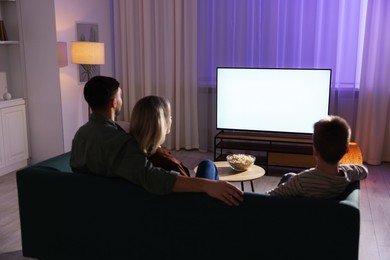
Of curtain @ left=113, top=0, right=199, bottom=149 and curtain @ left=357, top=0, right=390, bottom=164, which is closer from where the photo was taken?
curtain @ left=357, top=0, right=390, bottom=164

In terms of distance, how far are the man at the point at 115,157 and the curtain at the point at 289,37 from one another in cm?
331

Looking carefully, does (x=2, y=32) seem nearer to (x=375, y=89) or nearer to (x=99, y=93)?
(x=99, y=93)

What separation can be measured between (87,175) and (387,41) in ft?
13.1

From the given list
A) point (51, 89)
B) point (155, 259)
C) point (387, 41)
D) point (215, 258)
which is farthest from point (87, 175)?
point (387, 41)

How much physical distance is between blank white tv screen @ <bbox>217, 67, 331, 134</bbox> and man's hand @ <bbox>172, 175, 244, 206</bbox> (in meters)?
3.10

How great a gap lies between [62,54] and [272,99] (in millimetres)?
2417

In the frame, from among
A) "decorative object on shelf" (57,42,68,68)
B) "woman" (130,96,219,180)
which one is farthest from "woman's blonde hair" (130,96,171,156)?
"decorative object on shelf" (57,42,68,68)

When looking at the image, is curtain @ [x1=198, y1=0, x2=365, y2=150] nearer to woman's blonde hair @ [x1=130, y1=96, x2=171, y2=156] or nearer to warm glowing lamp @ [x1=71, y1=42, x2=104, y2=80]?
warm glowing lamp @ [x1=71, y1=42, x2=104, y2=80]

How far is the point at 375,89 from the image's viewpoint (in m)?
5.07

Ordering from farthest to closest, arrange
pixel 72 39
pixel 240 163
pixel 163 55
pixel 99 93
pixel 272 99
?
pixel 163 55 < pixel 72 39 < pixel 272 99 < pixel 240 163 < pixel 99 93

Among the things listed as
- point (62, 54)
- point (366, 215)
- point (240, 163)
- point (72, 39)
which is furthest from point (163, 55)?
point (366, 215)

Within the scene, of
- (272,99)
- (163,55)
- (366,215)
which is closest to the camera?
(366,215)

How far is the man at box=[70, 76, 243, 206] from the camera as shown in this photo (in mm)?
2031

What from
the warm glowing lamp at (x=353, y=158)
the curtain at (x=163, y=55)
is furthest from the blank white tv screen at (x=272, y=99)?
the curtain at (x=163, y=55)
